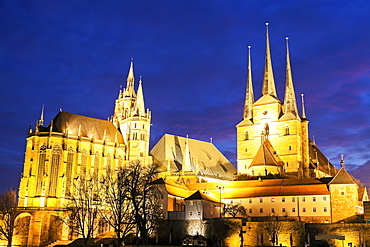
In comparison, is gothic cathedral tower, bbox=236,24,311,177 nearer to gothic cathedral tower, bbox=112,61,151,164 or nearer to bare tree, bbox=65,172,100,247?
gothic cathedral tower, bbox=112,61,151,164

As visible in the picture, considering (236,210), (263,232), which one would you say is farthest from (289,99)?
(263,232)

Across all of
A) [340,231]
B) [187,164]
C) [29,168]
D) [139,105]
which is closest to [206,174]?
[187,164]

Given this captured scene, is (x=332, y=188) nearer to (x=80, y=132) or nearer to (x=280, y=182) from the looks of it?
(x=280, y=182)

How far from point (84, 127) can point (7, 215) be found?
24.6 m

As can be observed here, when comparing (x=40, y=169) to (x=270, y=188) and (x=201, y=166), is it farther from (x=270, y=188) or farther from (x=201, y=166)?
(x=270, y=188)

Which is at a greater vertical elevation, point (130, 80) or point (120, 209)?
point (130, 80)

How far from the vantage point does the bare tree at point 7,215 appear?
67.1 m

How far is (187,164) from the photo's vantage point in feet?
294

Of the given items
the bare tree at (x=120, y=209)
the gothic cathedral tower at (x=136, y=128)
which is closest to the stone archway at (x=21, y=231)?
the bare tree at (x=120, y=209)

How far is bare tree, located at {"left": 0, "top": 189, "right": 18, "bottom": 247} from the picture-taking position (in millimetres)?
67125

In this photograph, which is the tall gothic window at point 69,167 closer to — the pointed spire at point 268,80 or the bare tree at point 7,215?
the bare tree at point 7,215

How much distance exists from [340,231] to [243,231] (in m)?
11.1

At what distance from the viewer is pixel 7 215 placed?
69.6 meters

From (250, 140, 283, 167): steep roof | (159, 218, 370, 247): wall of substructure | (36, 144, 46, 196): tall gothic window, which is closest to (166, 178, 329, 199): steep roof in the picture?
(250, 140, 283, 167): steep roof
